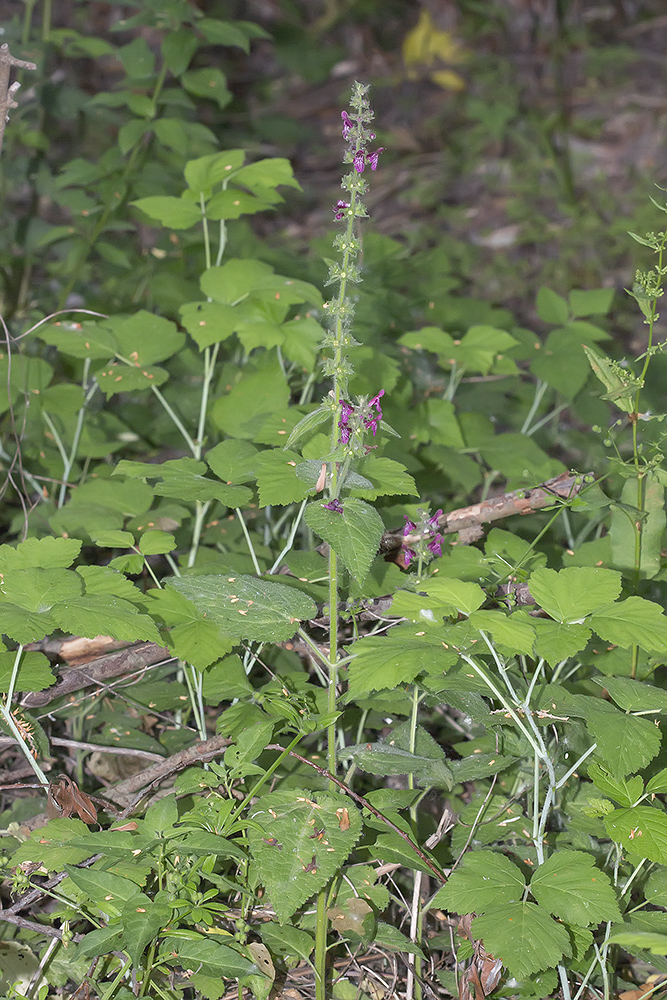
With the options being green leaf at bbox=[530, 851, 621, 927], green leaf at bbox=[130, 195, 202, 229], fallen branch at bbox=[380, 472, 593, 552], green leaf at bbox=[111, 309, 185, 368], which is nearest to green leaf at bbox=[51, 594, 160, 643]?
fallen branch at bbox=[380, 472, 593, 552]

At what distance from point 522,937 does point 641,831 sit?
26 centimetres

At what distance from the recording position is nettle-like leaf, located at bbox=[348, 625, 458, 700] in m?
1.43

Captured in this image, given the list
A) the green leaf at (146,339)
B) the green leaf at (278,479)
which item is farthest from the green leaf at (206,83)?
the green leaf at (278,479)

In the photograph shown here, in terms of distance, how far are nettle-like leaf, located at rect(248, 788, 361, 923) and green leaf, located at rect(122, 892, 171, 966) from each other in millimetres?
185

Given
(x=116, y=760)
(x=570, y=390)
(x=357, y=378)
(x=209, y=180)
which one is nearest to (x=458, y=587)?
(x=357, y=378)

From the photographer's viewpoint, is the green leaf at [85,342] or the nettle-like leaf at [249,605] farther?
the green leaf at [85,342]

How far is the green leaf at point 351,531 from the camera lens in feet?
4.66

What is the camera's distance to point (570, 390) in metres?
2.48

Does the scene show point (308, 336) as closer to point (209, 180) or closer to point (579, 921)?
point (209, 180)

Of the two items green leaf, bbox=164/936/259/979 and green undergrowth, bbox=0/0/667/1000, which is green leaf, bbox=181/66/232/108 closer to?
green undergrowth, bbox=0/0/667/1000

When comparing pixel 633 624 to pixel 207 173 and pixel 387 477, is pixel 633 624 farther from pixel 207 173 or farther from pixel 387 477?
pixel 207 173

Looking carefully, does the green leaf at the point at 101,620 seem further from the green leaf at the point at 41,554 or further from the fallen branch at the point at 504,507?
the fallen branch at the point at 504,507

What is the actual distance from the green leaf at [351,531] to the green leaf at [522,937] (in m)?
0.54

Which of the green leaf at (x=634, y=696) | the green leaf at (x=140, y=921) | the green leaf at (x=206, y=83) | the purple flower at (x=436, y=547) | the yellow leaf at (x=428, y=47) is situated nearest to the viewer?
the green leaf at (x=140, y=921)
